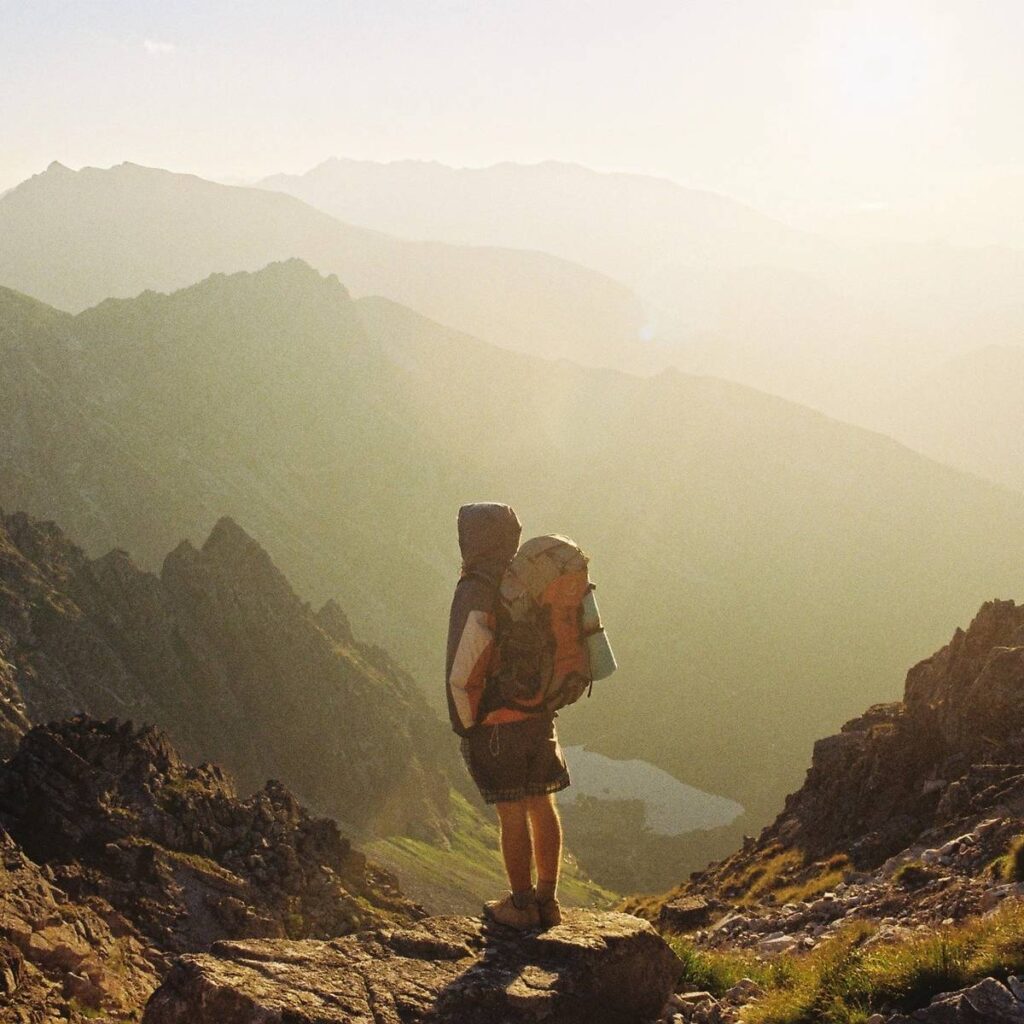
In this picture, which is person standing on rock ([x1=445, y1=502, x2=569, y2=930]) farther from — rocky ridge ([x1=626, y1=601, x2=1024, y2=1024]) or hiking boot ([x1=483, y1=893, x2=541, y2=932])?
rocky ridge ([x1=626, y1=601, x2=1024, y2=1024])

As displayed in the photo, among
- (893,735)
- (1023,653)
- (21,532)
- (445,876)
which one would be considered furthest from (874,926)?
(21,532)

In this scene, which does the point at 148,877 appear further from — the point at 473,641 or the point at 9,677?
the point at 9,677

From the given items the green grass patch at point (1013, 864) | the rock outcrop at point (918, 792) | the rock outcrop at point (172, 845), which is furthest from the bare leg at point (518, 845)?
the rock outcrop at point (172, 845)

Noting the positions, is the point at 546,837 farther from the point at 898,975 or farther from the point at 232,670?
the point at 232,670

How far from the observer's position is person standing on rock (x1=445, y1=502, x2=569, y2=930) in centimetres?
925

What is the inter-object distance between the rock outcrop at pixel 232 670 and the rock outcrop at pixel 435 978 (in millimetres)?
90301

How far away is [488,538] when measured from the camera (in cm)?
955

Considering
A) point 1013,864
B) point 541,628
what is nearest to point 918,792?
point 1013,864

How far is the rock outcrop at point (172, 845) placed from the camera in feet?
72.1

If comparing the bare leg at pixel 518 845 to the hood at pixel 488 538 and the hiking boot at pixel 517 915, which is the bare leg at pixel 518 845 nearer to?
the hiking boot at pixel 517 915

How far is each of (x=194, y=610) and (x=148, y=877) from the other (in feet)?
357

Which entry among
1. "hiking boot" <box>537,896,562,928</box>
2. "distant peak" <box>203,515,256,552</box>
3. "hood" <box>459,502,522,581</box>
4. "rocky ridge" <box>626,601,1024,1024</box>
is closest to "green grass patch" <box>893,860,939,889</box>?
"rocky ridge" <box>626,601,1024,1024</box>

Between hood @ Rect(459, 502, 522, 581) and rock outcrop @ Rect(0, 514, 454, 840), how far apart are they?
3578 inches

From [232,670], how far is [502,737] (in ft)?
406
